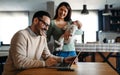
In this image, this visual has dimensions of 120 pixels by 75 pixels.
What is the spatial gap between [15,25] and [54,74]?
10.4 meters

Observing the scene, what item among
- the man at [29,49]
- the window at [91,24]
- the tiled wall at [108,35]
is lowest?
the man at [29,49]

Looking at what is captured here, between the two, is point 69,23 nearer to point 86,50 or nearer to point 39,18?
point 39,18

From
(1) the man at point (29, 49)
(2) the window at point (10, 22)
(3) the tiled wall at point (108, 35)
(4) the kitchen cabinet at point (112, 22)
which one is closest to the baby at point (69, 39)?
(1) the man at point (29, 49)

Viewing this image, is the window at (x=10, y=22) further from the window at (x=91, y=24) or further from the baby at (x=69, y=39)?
the baby at (x=69, y=39)

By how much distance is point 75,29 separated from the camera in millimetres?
2588

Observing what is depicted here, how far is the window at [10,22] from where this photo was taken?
38.3 ft

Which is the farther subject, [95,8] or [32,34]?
[95,8]

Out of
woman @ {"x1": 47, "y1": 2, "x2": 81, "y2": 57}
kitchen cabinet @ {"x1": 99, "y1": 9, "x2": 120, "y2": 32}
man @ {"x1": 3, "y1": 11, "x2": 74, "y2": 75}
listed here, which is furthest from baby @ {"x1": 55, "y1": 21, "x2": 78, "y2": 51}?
kitchen cabinet @ {"x1": 99, "y1": 9, "x2": 120, "y2": 32}

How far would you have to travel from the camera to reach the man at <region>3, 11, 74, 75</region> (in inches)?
71.1

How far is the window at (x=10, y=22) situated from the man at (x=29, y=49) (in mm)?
9824

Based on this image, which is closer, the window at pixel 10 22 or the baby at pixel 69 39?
the baby at pixel 69 39

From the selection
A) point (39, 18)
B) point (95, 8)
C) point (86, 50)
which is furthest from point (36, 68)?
point (95, 8)

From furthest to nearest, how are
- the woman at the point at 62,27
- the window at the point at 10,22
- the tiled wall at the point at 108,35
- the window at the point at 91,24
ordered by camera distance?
the window at the point at 10,22 → the window at the point at 91,24 → the tiled wall at the point at 108,35 → the woman at the point at 62,27

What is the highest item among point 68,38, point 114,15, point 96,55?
point 114,15
